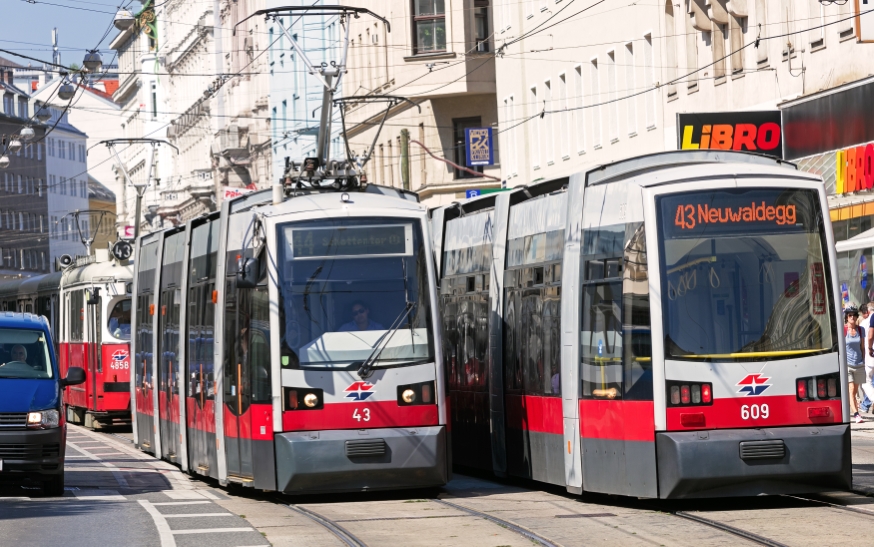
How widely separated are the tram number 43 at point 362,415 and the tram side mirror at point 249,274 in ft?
5.09

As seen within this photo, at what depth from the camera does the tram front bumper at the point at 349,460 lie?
1608 centimetres

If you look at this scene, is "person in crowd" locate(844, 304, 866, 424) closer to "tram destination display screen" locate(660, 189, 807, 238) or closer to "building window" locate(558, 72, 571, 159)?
"tram destination display screen" locate(660, 189, 807, 238)

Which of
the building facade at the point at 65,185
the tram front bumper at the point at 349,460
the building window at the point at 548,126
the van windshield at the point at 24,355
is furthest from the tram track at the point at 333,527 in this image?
the building facade at the point at 65,185

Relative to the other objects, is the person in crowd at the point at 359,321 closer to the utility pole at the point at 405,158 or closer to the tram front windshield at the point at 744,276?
the tram front windshield at the point at 744,276

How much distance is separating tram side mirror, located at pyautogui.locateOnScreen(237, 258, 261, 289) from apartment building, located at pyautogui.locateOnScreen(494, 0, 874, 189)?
283 inches

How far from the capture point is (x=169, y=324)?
21.7 m

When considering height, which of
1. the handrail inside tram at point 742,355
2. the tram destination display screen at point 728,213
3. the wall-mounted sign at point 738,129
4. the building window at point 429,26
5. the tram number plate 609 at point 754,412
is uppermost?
the building window at point 429,26

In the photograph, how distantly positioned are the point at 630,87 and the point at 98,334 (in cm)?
1326

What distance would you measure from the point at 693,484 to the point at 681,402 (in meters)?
0.66

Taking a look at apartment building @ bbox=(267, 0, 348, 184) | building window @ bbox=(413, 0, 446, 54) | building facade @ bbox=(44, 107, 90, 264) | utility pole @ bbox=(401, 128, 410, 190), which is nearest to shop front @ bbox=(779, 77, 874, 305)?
building window @ bbox=(413, 0, 446, 54)

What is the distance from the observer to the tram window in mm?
31406

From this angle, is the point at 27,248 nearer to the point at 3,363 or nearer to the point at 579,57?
the point at 579,57

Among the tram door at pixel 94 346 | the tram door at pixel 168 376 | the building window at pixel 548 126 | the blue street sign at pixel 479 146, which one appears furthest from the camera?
the blue street sign at pixel 479 146

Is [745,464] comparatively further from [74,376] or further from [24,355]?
[24,355]
